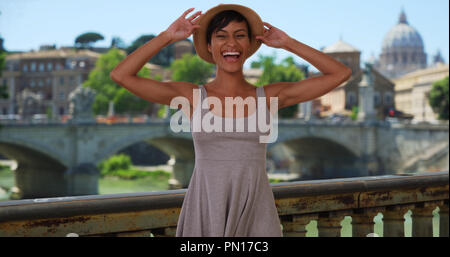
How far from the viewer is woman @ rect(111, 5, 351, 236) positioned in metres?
2.19

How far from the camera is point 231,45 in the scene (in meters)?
2.29

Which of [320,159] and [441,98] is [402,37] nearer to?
[441,98]

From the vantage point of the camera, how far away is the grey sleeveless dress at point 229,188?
2.18 metres

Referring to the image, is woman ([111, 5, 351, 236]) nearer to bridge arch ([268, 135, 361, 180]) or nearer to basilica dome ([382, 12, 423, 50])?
bridge arch ([268, 135, 361, 180])

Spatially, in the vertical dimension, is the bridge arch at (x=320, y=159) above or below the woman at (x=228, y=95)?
below

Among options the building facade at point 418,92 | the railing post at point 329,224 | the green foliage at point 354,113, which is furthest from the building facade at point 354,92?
the railing post at point 329,224

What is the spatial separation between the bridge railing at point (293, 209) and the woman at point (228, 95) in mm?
522

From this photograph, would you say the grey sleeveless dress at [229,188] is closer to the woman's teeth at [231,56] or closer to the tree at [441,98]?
the woman's teeth at [231,56]

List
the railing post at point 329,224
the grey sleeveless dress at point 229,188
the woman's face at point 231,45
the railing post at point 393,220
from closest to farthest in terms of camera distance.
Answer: the grey sleeveless dress at point 229,188 < the woman's face at point 231,45 < the railing post at point 329,224 < the railing post at point 393,220

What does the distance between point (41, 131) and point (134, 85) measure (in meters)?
25.4

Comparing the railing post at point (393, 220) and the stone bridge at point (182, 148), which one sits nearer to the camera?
the railing post at point (393, 220)

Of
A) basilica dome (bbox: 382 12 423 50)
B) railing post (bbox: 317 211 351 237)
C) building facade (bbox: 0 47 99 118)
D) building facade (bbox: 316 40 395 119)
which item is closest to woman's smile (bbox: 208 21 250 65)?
railing post (bbox: 317 211 351 237)

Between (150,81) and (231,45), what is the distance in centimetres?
31

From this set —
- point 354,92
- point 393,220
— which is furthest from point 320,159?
point 393,220
